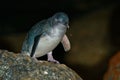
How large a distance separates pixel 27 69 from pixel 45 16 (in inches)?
267

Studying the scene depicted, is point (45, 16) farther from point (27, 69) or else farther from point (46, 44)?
point (27, 69)

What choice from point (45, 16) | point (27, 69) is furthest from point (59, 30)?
point (45, 16)

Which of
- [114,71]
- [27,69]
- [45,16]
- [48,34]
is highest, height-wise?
[48,34]

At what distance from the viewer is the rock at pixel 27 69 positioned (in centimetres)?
345

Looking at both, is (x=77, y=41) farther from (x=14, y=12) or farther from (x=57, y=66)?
(x=57, y=66)

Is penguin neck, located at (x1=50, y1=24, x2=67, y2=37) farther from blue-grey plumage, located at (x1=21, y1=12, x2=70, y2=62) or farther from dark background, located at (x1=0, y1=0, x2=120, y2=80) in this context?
dark background, located at (x1=0, y1=0, x2=120, y2=80)

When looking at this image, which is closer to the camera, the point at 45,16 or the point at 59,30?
the point at 59,30

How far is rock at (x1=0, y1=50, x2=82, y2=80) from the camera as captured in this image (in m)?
3.45

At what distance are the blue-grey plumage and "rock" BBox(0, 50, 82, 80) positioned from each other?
0.29 meters

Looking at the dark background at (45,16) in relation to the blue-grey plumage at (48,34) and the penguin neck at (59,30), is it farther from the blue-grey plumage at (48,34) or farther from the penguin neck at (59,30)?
the penguin neck at (59,30)

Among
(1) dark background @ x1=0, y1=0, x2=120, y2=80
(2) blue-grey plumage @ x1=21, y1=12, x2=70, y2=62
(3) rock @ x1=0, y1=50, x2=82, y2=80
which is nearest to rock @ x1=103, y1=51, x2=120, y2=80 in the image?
(2) blue-grey plumage @ x1=21, y1=12, x2=70, y2=62

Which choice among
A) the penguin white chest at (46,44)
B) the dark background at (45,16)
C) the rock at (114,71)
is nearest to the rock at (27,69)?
the penguin white chest at (46,44)

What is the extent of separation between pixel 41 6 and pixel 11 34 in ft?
3.77

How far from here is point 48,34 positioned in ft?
13.0
